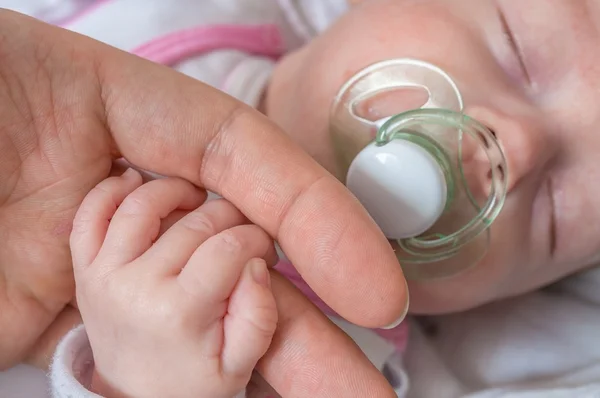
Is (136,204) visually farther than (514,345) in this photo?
No

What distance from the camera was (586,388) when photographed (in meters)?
0.97

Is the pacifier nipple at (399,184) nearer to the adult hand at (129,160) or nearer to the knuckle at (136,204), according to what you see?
the adult hand at (129,160)

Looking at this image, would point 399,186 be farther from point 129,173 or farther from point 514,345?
point 514,345

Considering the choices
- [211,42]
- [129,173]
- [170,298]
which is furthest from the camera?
[211,42]

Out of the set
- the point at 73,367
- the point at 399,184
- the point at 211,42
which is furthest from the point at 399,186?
the point at 211,42

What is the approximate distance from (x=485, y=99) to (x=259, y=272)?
0.43 meters

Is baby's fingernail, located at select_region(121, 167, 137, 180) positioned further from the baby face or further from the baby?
the baby face

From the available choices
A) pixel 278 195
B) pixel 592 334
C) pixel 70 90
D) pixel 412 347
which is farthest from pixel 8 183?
pixel 592 334

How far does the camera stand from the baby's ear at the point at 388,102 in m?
0.86

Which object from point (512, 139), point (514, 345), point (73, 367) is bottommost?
point (514, 345)

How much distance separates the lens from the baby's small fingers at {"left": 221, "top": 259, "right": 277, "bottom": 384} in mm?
573

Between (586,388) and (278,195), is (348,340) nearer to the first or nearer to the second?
(278,195)

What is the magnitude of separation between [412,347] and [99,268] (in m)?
0.70

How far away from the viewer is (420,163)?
0.75 m
